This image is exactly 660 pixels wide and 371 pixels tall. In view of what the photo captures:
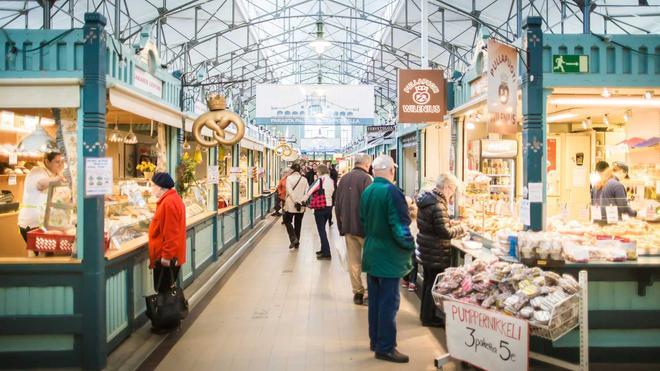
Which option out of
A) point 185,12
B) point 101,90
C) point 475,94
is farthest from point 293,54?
point 101,90

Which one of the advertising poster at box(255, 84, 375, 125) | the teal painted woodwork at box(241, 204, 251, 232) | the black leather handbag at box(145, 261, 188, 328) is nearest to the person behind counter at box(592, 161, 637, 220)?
the black leather handbag at box(145, 261, 188, 328)

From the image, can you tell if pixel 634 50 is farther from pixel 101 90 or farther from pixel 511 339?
pixel 101 90

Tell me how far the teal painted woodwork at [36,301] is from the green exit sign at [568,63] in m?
4.49

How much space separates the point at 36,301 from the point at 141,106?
1965 millimetres

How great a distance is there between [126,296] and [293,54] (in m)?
22.6

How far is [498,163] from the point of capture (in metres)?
8.63

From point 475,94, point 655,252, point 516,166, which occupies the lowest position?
point 655,252

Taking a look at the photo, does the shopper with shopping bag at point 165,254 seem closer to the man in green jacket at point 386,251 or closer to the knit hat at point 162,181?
the knit hat at point 162,181

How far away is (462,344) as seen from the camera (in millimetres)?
4004

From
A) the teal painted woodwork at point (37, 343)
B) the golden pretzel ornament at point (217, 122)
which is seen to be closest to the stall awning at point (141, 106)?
the golden pretzel ornament at point (217, 122)

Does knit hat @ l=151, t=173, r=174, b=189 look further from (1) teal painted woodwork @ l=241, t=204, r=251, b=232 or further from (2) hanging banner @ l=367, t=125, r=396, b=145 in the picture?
(2) hanging banner @ l=367, t=125, r=396, b=145

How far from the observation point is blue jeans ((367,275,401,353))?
433 cm

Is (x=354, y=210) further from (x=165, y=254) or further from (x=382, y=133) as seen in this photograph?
(x=382, y=133)

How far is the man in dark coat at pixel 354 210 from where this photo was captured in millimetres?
6082
